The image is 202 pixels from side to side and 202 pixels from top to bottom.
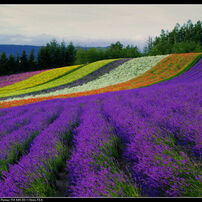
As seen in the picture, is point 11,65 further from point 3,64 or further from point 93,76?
point 93,76

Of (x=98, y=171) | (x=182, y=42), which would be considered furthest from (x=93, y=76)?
(x=182, y=42)

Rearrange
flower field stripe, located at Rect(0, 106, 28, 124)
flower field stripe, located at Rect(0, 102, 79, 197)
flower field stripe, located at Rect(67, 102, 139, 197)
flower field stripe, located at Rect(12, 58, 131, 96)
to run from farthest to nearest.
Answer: flower field stripe, located at Rect(12, 58, 131, 96)
flower field stripe, located at Rect(0, 106, 28, 124)
flower field stripe, located at Rect(0, 102, 79, 197)
flower field stripe, located at Rect(67, 102, 139, 197)

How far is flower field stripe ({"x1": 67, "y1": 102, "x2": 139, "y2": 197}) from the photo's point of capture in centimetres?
146

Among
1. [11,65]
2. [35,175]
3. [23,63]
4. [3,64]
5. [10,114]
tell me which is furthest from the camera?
[23,63]

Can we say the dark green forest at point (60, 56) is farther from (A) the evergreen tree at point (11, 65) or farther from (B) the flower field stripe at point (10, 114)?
(B) the flower field stripe at point (10, 114)

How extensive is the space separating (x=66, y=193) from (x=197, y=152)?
164 centimetres

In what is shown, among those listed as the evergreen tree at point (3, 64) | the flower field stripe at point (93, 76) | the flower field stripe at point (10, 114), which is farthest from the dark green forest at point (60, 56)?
the flower field stripe at point (10, 114)

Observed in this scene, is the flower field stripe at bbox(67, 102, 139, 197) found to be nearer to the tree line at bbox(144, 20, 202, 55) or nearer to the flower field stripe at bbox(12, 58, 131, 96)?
the flower field stripe at bbox(12, 58, 131, 96)

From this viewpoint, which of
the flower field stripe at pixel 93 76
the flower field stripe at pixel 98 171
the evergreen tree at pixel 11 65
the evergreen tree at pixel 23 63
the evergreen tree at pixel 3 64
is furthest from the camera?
the evergreen tree at pixel 23 63

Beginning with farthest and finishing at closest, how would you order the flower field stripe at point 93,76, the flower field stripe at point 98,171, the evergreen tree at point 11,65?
the evergreen tree at point 11,65, the flower field stripe at point 93,76, the flower field stripe at point 98,171

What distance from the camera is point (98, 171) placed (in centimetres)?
169

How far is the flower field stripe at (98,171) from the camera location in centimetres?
146

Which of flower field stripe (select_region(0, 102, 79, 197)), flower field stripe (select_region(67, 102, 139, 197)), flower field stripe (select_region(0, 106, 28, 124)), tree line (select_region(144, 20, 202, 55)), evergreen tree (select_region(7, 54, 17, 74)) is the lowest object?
flower field stripe (select_region(0, 106, 28, 124))

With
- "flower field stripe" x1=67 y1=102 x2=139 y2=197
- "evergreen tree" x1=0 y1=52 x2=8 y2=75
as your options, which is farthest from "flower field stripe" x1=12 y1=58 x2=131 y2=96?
"evergreen tree" x1=0 y1=52 x2=8 y2=75
